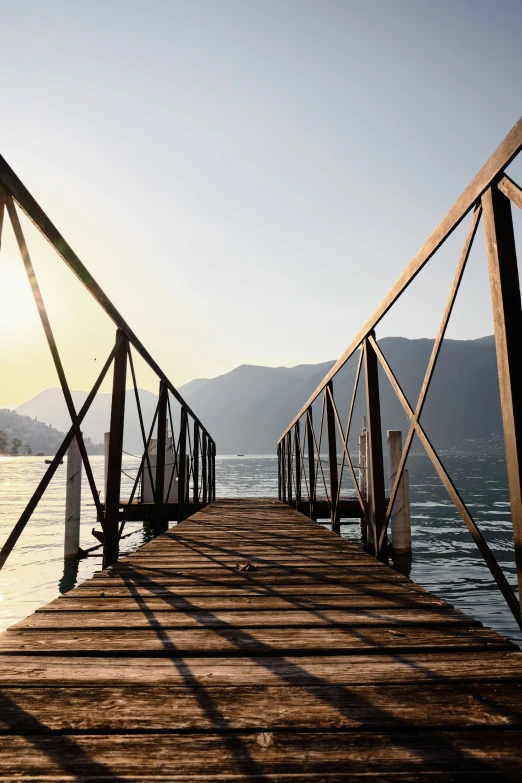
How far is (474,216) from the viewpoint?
202cm

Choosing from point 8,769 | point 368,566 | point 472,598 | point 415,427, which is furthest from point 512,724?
point 472,598

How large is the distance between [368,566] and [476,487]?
3698 centimetres

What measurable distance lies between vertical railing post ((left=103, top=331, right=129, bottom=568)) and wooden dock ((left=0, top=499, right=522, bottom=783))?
0.98m

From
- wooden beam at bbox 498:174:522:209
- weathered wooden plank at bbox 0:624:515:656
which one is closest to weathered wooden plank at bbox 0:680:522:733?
weathered wooden plank at bbox 0:624:515:656

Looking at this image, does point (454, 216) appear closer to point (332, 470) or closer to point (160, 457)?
point (332, 470)

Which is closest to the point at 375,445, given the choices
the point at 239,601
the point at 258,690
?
the point at 239,601

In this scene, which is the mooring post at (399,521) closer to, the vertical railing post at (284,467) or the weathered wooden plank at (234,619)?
the vertical railing post at (284,467)

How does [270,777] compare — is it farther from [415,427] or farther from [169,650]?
[415,427]

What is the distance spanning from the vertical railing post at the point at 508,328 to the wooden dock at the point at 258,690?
0.52m

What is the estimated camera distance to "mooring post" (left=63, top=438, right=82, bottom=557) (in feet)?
34.5

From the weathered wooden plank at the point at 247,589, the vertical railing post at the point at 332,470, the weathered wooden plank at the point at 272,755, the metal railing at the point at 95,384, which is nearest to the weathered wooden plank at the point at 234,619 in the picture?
the weathered wooden plank at the point at 247,589

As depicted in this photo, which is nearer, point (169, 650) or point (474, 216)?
point (169, 650)

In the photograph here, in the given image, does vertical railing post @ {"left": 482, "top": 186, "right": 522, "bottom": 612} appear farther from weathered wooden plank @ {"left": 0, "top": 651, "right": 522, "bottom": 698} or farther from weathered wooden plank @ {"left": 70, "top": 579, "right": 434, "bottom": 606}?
weathered wooden plank @ {"left": 70, "top": 579, "right": 434, "bottom": 606}

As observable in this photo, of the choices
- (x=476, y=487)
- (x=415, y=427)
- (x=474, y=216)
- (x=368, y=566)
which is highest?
(x=474, y=216)
